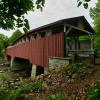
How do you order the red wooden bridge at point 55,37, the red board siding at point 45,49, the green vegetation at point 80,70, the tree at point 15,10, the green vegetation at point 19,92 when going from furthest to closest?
the red board siding at point 45,49 < the red wooden bridge at point 55,37 < the green vegetation at point 80,70 < the green vegetation at point 19,92 < the tree at point 15,10

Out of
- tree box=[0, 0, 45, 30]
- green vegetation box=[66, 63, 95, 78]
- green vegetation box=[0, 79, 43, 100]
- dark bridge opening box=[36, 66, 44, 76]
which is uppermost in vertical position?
tree box=[0, 0, 45, 30]

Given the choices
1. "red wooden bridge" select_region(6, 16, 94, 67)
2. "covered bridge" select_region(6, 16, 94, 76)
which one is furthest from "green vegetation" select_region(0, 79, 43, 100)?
"red wooden bridge" select_region(6, 16, 94, 67)

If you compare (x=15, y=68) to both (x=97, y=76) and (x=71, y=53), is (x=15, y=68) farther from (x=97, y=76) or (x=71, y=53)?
(x=97, y=76)

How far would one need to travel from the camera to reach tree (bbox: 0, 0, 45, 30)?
4.13m

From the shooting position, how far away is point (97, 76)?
12.3m

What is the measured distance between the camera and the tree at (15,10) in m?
4.13

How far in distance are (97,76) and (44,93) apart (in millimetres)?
2613

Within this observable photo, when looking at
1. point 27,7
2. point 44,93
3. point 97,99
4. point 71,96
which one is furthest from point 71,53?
point 27,7

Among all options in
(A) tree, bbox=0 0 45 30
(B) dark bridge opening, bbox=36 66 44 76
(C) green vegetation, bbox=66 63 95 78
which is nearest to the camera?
(A) tree, bbox=0 0 45 30

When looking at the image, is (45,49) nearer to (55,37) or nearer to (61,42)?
(55,37)

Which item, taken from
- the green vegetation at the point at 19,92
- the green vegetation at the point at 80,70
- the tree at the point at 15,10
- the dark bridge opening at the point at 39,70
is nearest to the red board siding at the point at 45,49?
the dark bridge opening at the point at 39,70

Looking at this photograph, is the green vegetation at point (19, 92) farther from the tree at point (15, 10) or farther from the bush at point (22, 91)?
the tree at point (15, 10)

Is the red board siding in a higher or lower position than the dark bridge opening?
higher

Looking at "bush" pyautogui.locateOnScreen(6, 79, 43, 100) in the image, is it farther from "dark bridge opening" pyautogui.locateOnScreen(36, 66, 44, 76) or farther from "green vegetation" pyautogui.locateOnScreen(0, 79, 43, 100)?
"dark bridge opening" pyautogui.locateOnScreen(36, 66, 44, 76)
